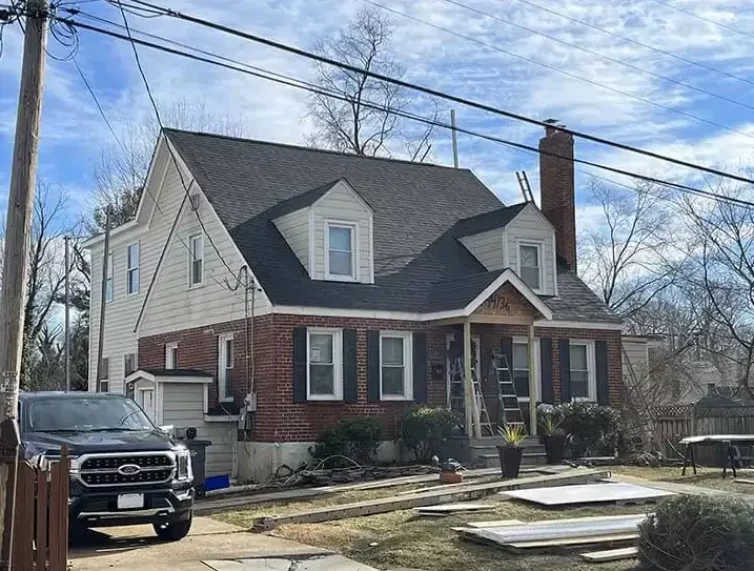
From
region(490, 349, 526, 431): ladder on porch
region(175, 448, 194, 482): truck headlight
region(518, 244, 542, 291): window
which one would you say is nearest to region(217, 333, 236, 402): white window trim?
region(490, 349, 526, 431): ladder on porch

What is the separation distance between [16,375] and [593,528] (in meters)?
6.57

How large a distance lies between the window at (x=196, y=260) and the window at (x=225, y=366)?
1855mm

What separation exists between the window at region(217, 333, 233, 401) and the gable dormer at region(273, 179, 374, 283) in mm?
2594

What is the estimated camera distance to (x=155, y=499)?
11383 mm

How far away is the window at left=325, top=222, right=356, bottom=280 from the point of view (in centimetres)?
2128

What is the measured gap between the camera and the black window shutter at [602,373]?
2391 cm

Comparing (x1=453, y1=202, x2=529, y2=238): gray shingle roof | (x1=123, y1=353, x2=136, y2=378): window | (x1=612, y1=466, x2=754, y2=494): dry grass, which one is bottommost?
(x1=612, y1=466, x2=754, y2=494): dry grass

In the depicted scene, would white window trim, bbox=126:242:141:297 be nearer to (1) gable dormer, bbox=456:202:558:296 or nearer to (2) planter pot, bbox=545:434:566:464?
(1) gable dormer, bbox=456:202:558:296

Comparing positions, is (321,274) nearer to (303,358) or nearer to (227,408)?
(303,358)

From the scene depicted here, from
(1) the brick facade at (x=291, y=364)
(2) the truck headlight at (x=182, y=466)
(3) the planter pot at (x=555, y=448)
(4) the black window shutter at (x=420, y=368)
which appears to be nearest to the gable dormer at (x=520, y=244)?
(1) the brick facade at (x=291, y=364)

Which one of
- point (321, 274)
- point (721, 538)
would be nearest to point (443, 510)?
point (721, 538)

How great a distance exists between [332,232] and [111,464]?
35.5 feet

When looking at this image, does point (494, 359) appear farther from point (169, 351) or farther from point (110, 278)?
point (110, 278)

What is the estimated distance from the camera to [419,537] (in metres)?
11.7
